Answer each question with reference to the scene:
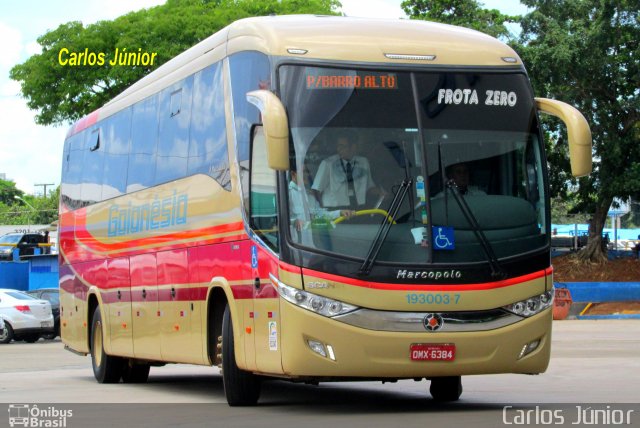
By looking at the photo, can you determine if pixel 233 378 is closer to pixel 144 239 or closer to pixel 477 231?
pixel 477 231

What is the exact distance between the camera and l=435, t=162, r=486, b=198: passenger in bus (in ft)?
35.9

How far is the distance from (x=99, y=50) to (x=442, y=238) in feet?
138

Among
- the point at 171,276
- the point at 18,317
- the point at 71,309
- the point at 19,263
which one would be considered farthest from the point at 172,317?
the point at 19,263

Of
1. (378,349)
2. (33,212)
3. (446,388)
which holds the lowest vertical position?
(33,212)

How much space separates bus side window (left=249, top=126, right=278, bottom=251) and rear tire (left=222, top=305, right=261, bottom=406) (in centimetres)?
132

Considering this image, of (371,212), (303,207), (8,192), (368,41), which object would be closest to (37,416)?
(303,207)

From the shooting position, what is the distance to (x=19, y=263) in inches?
1997

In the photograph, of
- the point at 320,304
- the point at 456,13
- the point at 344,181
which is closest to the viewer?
the point at 320,304

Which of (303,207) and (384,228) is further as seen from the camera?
(303,207)

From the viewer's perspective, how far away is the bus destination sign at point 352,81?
36.3ft

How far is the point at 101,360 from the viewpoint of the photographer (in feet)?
60.1

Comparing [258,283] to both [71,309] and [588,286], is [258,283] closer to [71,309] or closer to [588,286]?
[71,309]

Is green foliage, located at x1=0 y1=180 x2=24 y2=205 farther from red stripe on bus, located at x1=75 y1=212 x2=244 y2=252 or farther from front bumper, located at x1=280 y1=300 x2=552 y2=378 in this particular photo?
front bumper, located at x1=280 y1=300 x2=552 y2=378

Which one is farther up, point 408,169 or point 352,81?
point 352,81
